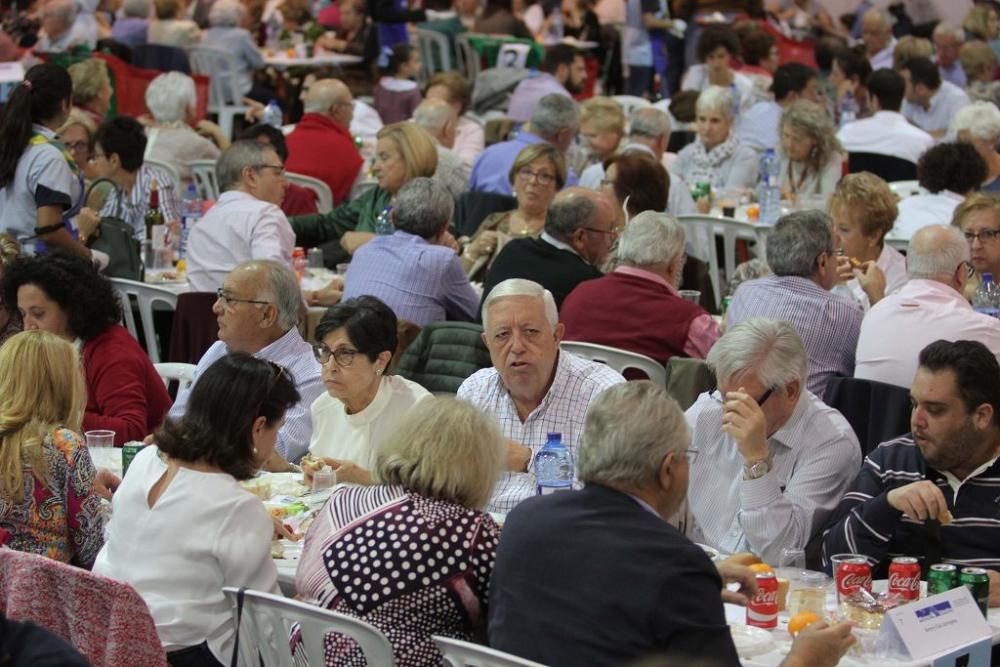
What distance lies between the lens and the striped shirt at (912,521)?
3.78 metres

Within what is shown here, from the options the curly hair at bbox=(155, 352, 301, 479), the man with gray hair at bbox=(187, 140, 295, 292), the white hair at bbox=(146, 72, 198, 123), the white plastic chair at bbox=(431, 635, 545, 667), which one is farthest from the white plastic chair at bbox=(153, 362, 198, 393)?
the white hair at bbox=(146, 72, 198, 123)

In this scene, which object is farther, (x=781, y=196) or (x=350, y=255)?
(x=781, y=196)

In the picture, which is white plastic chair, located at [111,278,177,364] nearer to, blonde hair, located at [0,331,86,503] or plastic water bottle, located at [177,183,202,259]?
plastic water bottle, located at [177,183,202,259]

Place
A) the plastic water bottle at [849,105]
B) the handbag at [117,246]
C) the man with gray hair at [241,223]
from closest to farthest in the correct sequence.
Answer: the man with gray hair at [241,223] → the handbag at [117,246] → the plastic water bottle at [849,105]

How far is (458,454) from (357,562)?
303 mm

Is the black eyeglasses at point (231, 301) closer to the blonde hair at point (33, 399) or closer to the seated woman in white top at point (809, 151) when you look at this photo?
the blonde hair at point (33, 399)

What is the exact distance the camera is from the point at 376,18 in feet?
47.5

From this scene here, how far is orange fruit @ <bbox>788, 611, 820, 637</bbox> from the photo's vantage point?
3.45 meters

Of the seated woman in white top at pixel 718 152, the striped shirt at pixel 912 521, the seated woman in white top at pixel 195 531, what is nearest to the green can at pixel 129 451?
the seated woman in white top at pixel 195 531

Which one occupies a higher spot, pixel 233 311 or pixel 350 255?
pixel 233 311

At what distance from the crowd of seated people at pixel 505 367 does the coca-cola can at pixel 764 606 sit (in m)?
0.04

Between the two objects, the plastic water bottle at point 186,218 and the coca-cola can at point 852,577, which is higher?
the coca-cola can at point 852,577

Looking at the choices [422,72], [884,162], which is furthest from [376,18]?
[884,162]

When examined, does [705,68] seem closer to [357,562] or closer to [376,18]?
[376,18]
